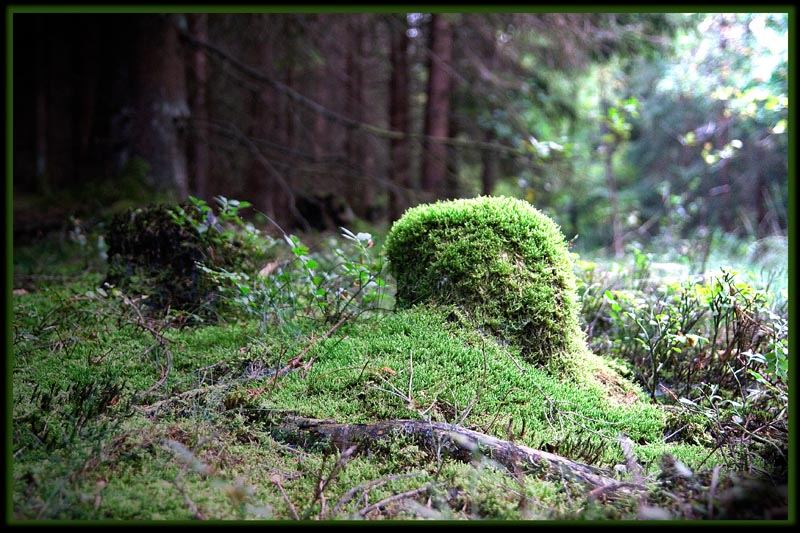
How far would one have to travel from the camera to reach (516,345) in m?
3.07

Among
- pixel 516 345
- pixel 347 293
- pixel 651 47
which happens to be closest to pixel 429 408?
pixel 516 345

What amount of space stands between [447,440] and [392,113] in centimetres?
983

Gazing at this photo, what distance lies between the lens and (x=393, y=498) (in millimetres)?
2020

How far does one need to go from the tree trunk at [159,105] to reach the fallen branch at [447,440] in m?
5.62

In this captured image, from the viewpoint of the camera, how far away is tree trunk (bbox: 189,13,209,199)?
30.9ft

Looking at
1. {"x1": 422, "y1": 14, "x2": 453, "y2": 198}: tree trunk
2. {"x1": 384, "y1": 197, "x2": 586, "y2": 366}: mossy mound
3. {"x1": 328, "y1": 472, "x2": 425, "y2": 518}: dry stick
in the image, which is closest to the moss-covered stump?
{"x1": 384, "y1": 197, "x2": 586, "y2": 366}: mossy mound

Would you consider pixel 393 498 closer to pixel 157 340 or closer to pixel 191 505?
pixel 191 505

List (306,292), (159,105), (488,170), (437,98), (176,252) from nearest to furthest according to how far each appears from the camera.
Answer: (306,292) < (176,252) < (159,105) < (437,98) < (488,170)

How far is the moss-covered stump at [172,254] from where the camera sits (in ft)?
12.6

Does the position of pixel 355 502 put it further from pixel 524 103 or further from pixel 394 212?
pixel 524 103

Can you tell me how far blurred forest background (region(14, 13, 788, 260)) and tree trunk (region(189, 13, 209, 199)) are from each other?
8 centimetres

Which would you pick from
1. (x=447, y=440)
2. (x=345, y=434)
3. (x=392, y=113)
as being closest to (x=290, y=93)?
(x=392, y=113)

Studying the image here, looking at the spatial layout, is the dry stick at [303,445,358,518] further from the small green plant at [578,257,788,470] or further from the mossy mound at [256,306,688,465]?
the small green plant at [578,257,788,470]

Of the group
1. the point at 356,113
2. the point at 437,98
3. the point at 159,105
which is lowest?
the point at 159,105
